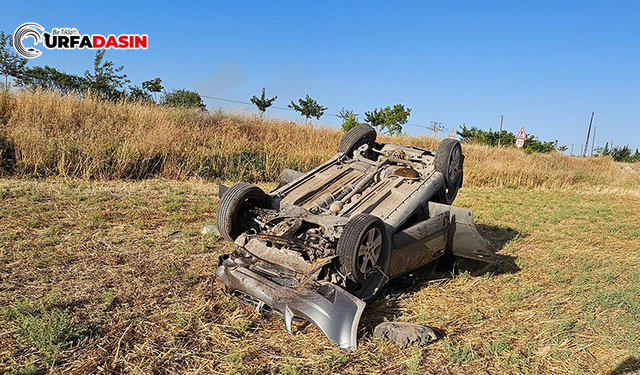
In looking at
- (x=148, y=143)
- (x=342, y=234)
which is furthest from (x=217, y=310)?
(x=148, y=143)

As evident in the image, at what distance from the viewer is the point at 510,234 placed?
803 cm

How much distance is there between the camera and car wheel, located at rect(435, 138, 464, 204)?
6.04m

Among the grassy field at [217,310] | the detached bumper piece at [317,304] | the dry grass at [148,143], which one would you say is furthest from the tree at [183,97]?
the detached bumper piece at [317,304]

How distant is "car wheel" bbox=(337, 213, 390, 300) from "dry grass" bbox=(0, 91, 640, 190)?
7.88 m

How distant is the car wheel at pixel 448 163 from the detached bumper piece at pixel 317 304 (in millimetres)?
2968

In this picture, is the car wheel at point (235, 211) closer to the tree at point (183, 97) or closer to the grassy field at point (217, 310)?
the grassy field at point (217, 310)

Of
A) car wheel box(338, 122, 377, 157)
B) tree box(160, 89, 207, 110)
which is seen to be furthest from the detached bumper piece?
tree box(160, 89, 207, 110)

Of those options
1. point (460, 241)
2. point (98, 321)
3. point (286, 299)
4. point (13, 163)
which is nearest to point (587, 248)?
point (460, 241)

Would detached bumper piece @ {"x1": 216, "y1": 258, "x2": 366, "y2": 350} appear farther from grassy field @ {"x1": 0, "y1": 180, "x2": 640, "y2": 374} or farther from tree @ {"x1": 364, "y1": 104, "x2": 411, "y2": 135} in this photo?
tree @ {"x1": 364, "y1": 104, "x2": 411, "y2": 135}

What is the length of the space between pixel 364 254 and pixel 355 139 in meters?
2.97

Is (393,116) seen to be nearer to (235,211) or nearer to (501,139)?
(501,139)

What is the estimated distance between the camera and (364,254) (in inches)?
156

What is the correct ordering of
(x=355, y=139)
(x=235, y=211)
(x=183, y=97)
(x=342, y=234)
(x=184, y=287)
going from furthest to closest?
(x=183, y=97) → (x=355, y=139) → (x=235, y=211) → (x=184, y=287) → (x=342, y=234)

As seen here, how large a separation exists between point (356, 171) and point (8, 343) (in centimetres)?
436
